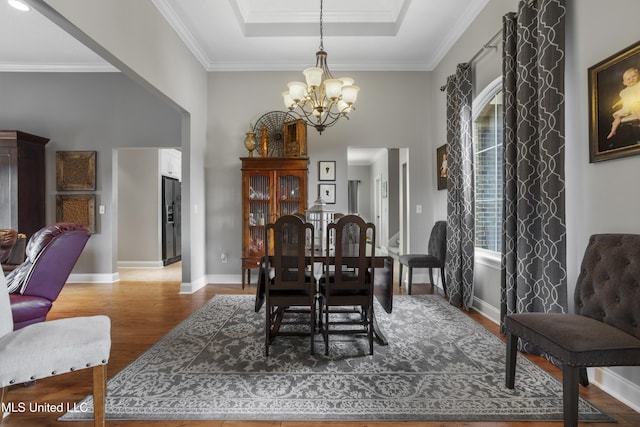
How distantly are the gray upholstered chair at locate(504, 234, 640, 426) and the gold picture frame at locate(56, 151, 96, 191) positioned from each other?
18.6ft

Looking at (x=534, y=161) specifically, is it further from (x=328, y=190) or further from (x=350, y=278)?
(x=328, y=190)

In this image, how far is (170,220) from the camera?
708 cm

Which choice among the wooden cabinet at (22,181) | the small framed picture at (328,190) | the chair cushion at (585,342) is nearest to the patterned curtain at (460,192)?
the small framed picture at (328,190)

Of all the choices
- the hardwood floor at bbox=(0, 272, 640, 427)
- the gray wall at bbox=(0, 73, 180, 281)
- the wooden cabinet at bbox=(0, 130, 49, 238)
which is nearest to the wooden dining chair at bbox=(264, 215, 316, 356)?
the hardwood floor at bbox=(0, 272, 640, 427)

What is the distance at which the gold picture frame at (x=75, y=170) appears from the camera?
199 inches

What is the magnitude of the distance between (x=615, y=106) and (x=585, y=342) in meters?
1.33

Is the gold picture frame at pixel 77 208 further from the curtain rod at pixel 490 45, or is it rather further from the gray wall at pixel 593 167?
the gray wall at pixel 593 167

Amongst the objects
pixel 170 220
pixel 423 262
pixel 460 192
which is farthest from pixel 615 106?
pixel 170 220

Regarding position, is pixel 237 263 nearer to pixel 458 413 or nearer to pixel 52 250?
pixel 52 250

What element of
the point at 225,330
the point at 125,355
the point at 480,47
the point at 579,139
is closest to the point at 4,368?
the point at 125,355

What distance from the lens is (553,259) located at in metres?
2.25

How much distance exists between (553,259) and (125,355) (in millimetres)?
3094

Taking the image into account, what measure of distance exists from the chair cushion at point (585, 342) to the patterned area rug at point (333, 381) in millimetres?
425

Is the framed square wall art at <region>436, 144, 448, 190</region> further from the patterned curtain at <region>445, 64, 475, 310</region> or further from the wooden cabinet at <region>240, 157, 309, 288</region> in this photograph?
the wooden cabinet at <region>240, 157, 309, 288</region>
